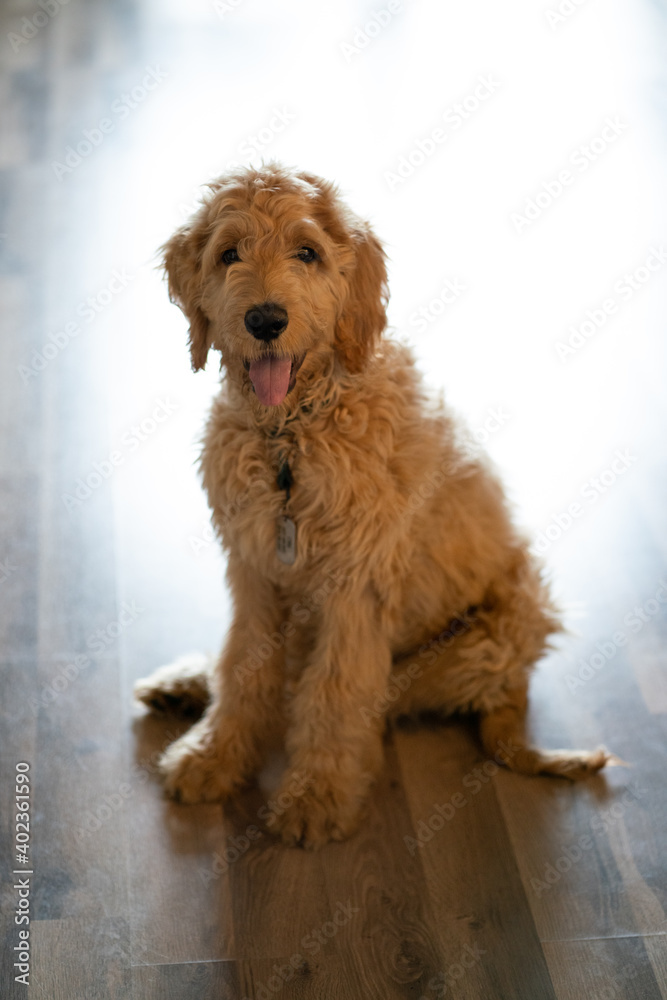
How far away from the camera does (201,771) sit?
244 centimetres

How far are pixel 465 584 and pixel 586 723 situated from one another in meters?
0.56

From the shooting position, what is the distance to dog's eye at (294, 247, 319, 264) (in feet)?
6.97

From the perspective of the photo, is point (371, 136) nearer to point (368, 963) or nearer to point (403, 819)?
point (403, 819)

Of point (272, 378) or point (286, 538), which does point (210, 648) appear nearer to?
point (286, 538)

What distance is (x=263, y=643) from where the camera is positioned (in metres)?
2.52

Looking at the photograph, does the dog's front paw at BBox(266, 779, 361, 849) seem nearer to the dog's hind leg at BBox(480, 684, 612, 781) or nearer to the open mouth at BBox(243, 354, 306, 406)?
the dog's hind leg at BBox(480, 684, 612, 781)

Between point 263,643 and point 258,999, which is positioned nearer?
point 258,999

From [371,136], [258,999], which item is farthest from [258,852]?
[371,136]

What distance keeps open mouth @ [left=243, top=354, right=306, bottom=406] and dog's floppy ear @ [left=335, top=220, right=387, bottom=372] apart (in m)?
0.14

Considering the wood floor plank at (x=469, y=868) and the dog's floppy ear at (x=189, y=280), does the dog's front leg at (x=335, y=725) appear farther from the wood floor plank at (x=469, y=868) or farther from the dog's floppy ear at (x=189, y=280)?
the dog's floppy ear at (x=189, y=280)

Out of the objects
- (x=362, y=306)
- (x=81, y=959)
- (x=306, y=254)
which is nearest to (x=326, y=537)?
(x=362, y=306)

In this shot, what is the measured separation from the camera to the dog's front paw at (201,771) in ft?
7.99

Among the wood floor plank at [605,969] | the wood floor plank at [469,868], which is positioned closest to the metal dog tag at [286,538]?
the wood floor plank at [469,868]

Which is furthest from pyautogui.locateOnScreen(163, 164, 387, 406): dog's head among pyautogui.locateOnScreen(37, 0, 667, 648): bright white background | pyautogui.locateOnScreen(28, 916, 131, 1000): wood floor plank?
pyautogui.locateOnScreen(28, 916, 131, 1000): wood floor plank
